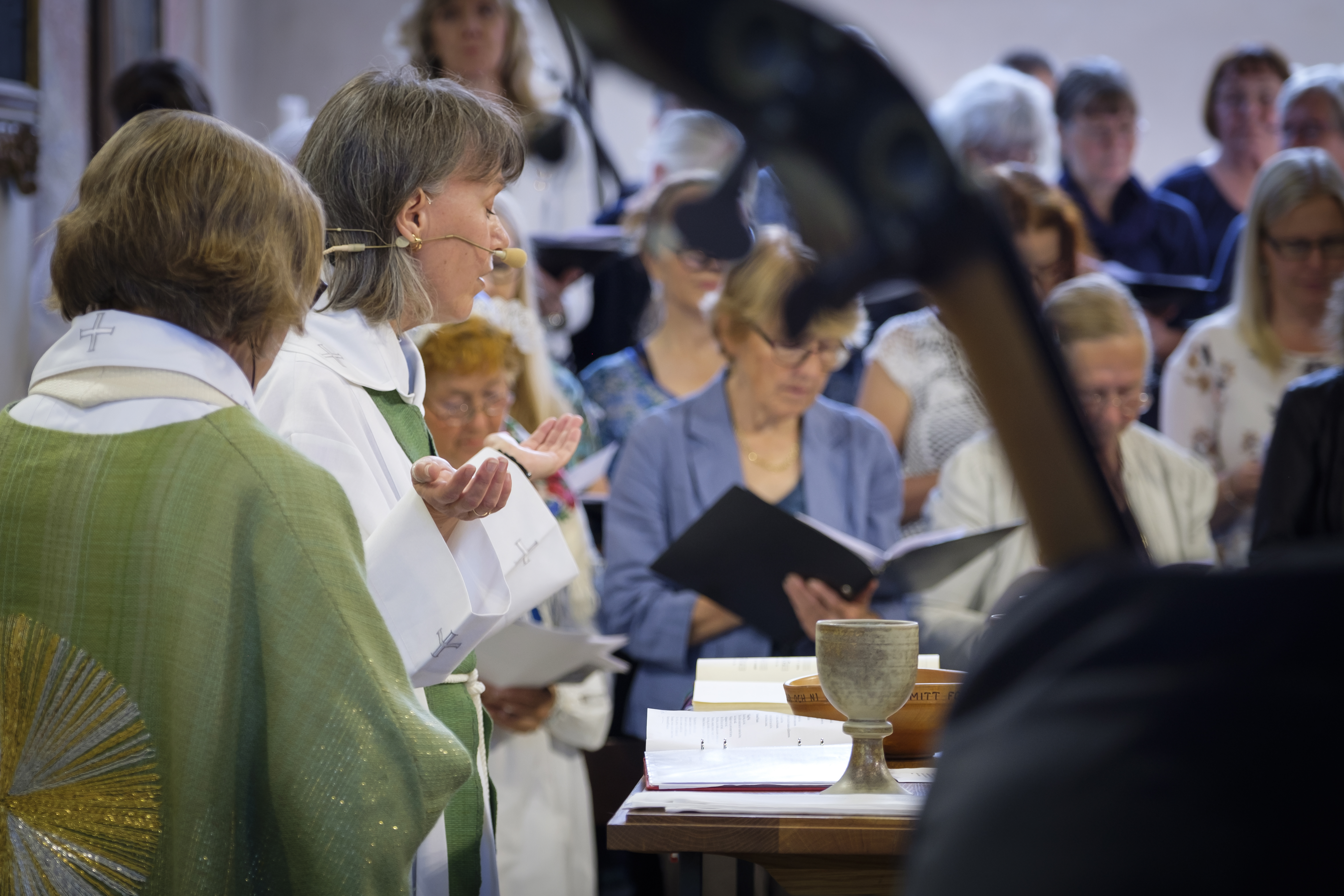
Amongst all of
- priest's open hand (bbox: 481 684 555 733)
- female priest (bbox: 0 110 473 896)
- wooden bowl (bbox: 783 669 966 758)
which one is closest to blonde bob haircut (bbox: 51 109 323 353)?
female priest (bbox: 0 110 473 896)

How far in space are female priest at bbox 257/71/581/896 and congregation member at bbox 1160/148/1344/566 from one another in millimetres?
2503

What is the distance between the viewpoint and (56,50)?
452cm

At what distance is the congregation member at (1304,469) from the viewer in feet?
8.66

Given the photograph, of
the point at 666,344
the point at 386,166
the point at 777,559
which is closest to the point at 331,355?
the point at 386,166

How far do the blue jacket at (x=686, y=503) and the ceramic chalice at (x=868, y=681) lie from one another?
136cm

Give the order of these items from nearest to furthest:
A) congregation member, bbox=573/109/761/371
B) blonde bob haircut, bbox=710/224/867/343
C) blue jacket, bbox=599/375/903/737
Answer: blue jacket, bbox=599/375/903/737, blonde bob haircut, bbox=710/224/867/343, congregation member, bbox=573/109/761/371

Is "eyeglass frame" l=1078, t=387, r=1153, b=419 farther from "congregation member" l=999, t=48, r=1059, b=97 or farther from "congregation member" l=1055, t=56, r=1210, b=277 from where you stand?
"congregation member" l=999, t=48, r=1059, b=97

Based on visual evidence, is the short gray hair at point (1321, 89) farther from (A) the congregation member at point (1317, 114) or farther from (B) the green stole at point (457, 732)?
(B) the green stole at point (457, 732)

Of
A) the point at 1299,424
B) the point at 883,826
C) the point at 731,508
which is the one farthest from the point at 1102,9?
the point at 883,826

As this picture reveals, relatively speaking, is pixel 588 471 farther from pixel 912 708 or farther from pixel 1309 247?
pixel 1309 247

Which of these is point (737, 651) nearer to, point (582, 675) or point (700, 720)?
point (582, 675)

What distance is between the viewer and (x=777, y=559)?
270 centimetres

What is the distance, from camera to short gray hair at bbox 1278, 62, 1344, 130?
15.0ft

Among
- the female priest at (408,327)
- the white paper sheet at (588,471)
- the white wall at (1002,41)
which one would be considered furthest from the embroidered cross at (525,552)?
the white wall at (1002,41)
